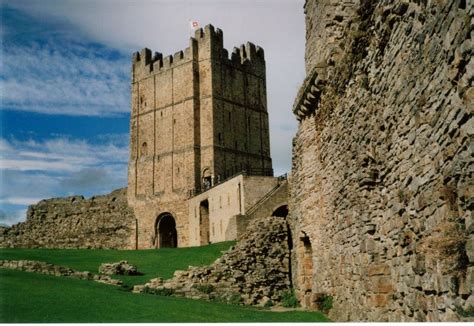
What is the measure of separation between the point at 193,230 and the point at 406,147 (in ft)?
138

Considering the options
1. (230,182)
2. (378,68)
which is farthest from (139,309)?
(230,182)

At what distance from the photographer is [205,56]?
5362 cm

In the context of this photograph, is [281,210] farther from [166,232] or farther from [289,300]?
[166,232]

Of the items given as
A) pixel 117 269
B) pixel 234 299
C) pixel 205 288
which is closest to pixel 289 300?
pixel 234 299

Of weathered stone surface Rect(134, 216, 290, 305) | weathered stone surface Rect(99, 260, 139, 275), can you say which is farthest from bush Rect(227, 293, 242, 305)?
weathered stone surface Rect(99, 260, 139, 275)

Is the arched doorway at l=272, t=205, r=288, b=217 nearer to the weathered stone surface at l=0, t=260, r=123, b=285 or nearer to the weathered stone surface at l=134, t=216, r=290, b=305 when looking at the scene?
the weathered stone surface at l=134, t=216, r=290, b=305

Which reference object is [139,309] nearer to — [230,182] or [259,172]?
[230,182]

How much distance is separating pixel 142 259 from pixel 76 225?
1107 inches

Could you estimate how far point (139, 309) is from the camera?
11.1 m

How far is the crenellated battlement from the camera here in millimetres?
53656

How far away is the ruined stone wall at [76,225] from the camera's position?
161 feet

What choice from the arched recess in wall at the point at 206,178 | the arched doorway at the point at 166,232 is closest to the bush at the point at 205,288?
the arched recess in wall at the point at 206,178

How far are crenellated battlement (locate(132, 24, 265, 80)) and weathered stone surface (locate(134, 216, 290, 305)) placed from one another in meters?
35.9

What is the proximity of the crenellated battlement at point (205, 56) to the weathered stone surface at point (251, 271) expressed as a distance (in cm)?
3586
